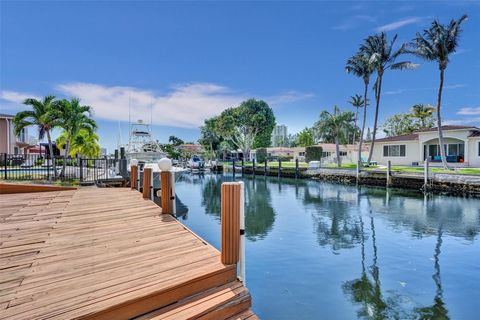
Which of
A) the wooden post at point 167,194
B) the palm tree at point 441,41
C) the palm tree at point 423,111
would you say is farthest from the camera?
the palm tree at point 423,111

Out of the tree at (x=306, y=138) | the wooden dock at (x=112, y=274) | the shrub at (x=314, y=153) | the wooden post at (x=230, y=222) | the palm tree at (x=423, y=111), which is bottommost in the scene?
the wooden dock at (x=112, y=274)

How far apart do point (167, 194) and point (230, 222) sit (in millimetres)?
2764

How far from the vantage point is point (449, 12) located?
20094 millimetres

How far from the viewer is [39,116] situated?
13.1 m

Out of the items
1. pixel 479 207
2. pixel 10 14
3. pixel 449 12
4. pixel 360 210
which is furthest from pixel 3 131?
pixel 449 12

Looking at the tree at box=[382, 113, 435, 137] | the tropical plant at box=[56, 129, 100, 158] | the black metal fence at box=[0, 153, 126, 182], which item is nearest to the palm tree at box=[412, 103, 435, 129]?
the tree at box=[382, 113, 435, 137]

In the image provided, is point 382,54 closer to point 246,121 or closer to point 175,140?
point 246,121

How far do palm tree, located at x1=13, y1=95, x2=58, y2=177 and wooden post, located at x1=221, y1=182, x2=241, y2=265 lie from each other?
13.2 meters

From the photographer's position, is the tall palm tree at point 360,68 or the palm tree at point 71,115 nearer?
the palm tree at point 71,115

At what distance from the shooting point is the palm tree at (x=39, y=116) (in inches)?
504

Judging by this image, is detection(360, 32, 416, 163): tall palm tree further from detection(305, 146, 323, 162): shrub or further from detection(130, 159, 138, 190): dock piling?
detection(130, 159, 138, 190): dock piling

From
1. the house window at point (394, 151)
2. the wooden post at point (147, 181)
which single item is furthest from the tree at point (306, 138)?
the wooden post at point (147, 181)

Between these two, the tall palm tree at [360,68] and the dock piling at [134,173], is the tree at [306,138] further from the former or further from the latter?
the dock piling at [134,173]

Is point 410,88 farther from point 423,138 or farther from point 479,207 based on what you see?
point 479,207
